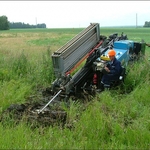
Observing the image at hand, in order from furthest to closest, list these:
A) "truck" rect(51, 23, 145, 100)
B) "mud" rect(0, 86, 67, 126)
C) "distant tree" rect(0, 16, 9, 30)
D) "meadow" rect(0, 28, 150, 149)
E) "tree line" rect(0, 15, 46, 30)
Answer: "tree line" rect(0, 15, 46, 30) < "distant tree" rect(0, 16, 9, 30) < "truck" rect(51, 23, 145, 100) < "mud" rect(0, 86, 67, 126) < "meadow" rect(0, 28, 150, 149)

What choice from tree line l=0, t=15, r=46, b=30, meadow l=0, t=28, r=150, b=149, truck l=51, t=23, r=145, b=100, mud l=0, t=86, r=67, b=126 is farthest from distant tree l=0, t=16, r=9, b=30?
mud l=0, t=86, r=67, b=126

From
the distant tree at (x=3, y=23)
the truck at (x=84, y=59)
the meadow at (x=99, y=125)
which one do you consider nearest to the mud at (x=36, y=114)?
the meadow at (x=99, y=125)

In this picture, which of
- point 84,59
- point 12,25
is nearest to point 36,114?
point 84,59

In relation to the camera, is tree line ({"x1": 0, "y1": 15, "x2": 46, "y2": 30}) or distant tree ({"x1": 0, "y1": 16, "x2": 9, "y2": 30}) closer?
distant tree ({"x1": 0, "y1": 16, "x2": 9, "y2": 30})

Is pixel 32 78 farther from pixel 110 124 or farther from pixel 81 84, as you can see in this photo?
pixel 110 124

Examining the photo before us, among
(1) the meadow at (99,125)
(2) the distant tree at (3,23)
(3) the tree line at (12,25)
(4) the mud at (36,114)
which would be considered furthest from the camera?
(3) the tree line at (12,25)

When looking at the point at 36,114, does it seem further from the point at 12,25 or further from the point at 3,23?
the point at 12,25

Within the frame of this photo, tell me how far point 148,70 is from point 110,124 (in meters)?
3.81

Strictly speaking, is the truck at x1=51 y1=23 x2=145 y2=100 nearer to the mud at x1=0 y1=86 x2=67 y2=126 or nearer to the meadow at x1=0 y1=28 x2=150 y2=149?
the mud at x1=0 y1=86 x2=67 y2=126

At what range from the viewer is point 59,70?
6855mm

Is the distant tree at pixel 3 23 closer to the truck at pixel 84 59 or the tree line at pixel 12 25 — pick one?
the tree line at pixel 12 25

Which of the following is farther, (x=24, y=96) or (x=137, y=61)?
(x=137, y=61)

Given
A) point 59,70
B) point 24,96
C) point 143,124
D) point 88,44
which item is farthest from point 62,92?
point 143,124

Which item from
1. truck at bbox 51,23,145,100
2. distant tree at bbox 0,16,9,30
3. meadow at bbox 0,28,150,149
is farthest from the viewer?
distant tree at bbox 0,16,9,30
